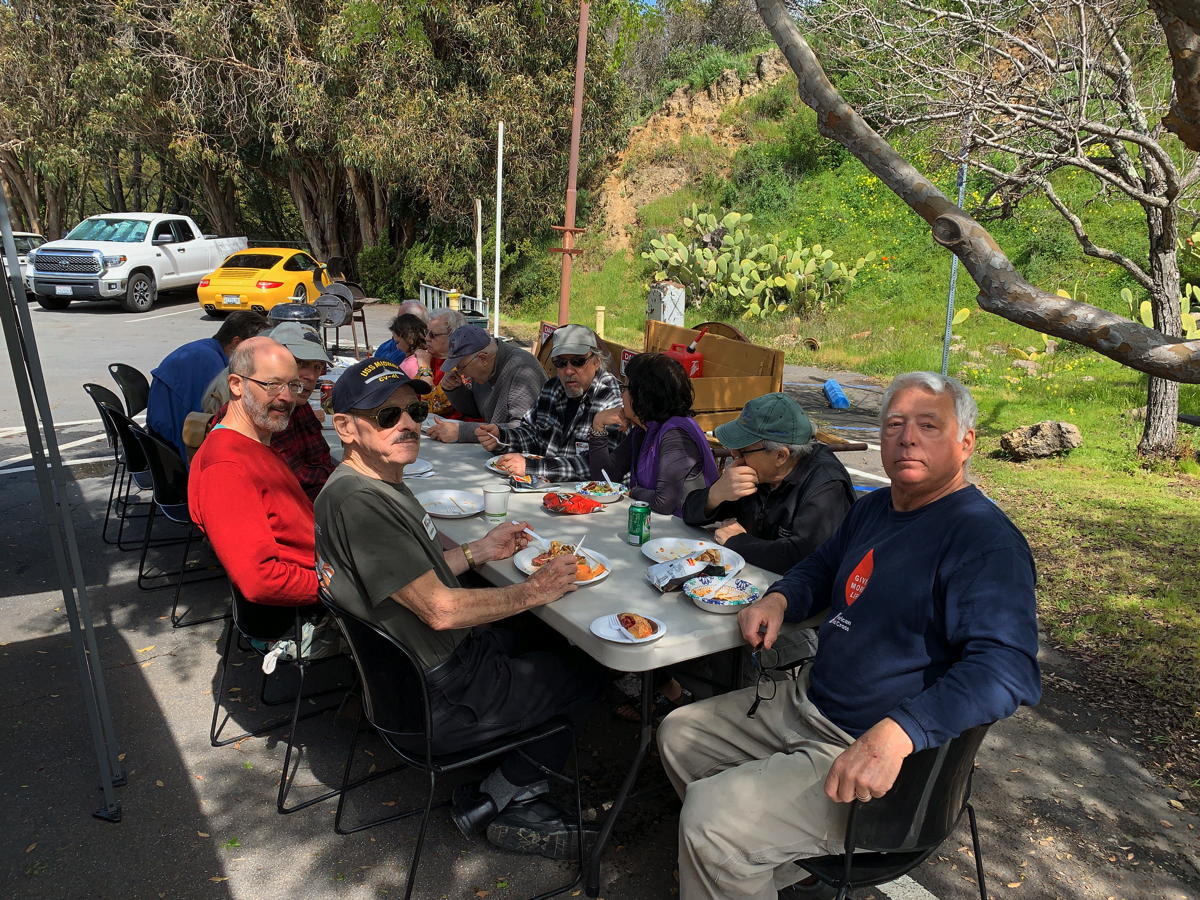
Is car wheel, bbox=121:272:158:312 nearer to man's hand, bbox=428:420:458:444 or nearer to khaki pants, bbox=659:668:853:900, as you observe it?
man's hand, bbox=428:420:458:444

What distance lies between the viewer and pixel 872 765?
79.2 inches

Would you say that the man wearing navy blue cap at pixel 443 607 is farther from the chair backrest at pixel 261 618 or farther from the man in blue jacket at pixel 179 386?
the man in blue jacket at pixel 179 386

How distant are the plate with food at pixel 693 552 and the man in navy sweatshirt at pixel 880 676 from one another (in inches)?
13.8

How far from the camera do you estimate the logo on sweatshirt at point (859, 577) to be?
8.18ft

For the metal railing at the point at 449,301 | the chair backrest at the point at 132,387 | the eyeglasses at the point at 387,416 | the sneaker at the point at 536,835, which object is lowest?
the sneaker at the point at 536,835

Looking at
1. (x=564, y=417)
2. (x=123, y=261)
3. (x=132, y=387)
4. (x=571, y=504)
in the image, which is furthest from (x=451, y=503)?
(x=123, y=261)

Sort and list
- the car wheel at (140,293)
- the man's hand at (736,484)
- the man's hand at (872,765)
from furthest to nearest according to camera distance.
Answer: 1. the car wheel at (140,293)
2. the man's hand at (736,484)
3. the man's hand at (872,765)

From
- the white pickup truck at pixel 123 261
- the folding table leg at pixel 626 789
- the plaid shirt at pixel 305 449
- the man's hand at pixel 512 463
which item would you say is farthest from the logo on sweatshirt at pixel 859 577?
the white pickup truck at pixel 123 261

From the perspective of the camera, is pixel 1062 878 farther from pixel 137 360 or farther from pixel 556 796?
pixel 137 360

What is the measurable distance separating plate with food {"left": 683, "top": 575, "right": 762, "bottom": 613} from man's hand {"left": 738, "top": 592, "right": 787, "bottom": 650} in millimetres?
72

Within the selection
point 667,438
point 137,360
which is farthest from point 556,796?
point 137,360

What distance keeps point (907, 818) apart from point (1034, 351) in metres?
11.3

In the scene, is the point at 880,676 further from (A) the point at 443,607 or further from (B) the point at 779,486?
(A) the point at 443,607

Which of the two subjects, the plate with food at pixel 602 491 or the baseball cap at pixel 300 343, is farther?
the baseball cap at pixel 300 343
